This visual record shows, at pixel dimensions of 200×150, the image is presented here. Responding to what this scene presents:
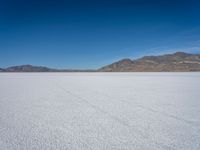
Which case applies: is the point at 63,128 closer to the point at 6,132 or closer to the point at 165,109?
the point at 6,132

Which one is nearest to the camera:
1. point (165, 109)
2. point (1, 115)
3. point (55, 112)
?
point (1, 115)

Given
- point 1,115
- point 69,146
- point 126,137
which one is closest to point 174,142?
point 126,137

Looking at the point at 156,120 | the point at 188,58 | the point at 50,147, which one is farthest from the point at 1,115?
the point at 188,58

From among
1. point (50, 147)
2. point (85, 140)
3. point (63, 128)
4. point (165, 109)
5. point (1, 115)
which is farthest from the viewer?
point (165, 109)

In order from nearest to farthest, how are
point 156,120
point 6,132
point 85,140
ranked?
point 85,140, point 6,132, point 156,120

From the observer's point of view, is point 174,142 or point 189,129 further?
point 189,129

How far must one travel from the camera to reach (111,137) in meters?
2.87

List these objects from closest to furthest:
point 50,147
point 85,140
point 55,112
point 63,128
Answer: point 50,147 < point 85,140 < point 63,128 < point 55,112

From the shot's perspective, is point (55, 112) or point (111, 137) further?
point (55, 112)

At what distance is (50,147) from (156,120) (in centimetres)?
206

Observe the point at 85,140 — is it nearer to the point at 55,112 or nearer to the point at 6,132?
the point at 6,132

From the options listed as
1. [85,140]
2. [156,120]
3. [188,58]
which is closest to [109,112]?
[156,120]

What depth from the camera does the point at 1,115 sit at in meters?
4.21

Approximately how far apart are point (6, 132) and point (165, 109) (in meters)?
3.41
